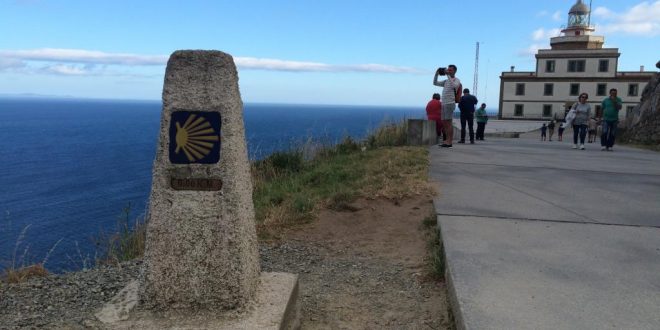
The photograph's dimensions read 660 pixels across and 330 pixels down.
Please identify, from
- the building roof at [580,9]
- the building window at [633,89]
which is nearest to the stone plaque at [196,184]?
the building window at [633,89]

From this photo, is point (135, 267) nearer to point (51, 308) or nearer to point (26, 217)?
point (51, 308)

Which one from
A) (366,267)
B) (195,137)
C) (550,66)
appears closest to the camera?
(195,137)

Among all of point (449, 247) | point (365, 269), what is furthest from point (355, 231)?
point (449, 247)

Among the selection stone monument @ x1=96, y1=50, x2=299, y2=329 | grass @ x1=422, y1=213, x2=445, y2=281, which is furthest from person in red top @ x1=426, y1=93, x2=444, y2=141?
stone monument @ x1=96, y1=50, x2=299, y2=329

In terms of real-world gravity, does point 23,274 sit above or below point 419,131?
below

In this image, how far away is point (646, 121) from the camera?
18.6 meters

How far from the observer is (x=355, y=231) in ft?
18.0

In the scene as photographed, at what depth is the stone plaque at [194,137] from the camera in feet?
9.73

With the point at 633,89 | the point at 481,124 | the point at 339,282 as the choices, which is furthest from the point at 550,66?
the point at 339,282

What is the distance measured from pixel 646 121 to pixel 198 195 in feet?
66.3

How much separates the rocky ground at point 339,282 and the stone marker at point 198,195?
0.54 meters

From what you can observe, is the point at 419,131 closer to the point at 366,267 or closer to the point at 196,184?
the point at 366,267

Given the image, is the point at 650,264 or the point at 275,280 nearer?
the point at 275,280

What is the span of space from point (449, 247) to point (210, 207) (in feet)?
7.19
